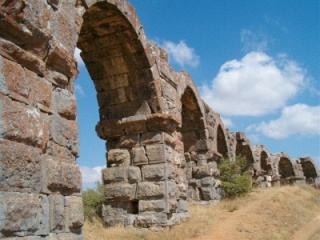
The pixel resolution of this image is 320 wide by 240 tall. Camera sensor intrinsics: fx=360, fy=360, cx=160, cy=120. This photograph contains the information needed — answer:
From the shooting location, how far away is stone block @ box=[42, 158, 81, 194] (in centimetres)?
357

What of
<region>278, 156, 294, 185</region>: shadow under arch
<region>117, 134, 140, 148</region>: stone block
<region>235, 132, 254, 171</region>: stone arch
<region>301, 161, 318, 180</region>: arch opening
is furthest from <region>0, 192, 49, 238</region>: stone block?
<region>301, 161, 318, 180</region>: arch opening

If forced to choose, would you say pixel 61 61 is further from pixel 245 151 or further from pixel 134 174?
pixel 245 151

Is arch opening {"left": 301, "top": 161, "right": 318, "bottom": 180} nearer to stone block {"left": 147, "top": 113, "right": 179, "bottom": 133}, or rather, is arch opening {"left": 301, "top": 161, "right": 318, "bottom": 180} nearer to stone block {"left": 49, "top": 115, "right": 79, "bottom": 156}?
stone block {"left": 147, "top": 113, "right": 179, "bottom": 133}

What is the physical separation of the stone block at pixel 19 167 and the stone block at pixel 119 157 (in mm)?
4489

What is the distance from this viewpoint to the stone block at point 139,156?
7.77 meters

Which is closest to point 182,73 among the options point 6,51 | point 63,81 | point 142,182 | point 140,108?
point 140,108

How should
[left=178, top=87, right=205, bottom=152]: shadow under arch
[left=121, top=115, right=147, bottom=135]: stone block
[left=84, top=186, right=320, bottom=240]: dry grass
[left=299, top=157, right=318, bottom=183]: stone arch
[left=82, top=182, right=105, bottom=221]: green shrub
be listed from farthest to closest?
[left=299, top=157, right=318, bottom=183]: stone arch, [left=178, top=87, right=205, bottom=152]: shadow under arch, [left=82, top=182, right=105, bottom=221]: green shrub, [left=121, top=115, right=147, bottom=135]: stone block, [left=84, top=186, right=320, bottom=240]: dry grass

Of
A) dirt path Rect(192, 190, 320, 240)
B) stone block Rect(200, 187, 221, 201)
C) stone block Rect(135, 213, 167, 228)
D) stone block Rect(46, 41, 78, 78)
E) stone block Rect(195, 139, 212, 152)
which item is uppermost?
stone block Rect(195, 139, 212, 152)

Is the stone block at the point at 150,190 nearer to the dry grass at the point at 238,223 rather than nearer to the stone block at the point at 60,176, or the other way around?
the dry grass at the point at 238,223

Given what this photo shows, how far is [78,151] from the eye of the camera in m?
4.27

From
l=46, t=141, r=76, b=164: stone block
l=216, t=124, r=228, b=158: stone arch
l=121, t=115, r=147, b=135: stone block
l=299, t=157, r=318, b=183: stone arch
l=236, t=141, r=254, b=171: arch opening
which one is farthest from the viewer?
l=299, t=157, r=318, b=183: stone arch

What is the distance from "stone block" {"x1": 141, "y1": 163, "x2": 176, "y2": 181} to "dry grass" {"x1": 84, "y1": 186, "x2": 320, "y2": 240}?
3.45 ft

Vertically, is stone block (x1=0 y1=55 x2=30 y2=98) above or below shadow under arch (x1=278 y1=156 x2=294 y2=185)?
below

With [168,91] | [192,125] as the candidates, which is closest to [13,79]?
[168,91]
